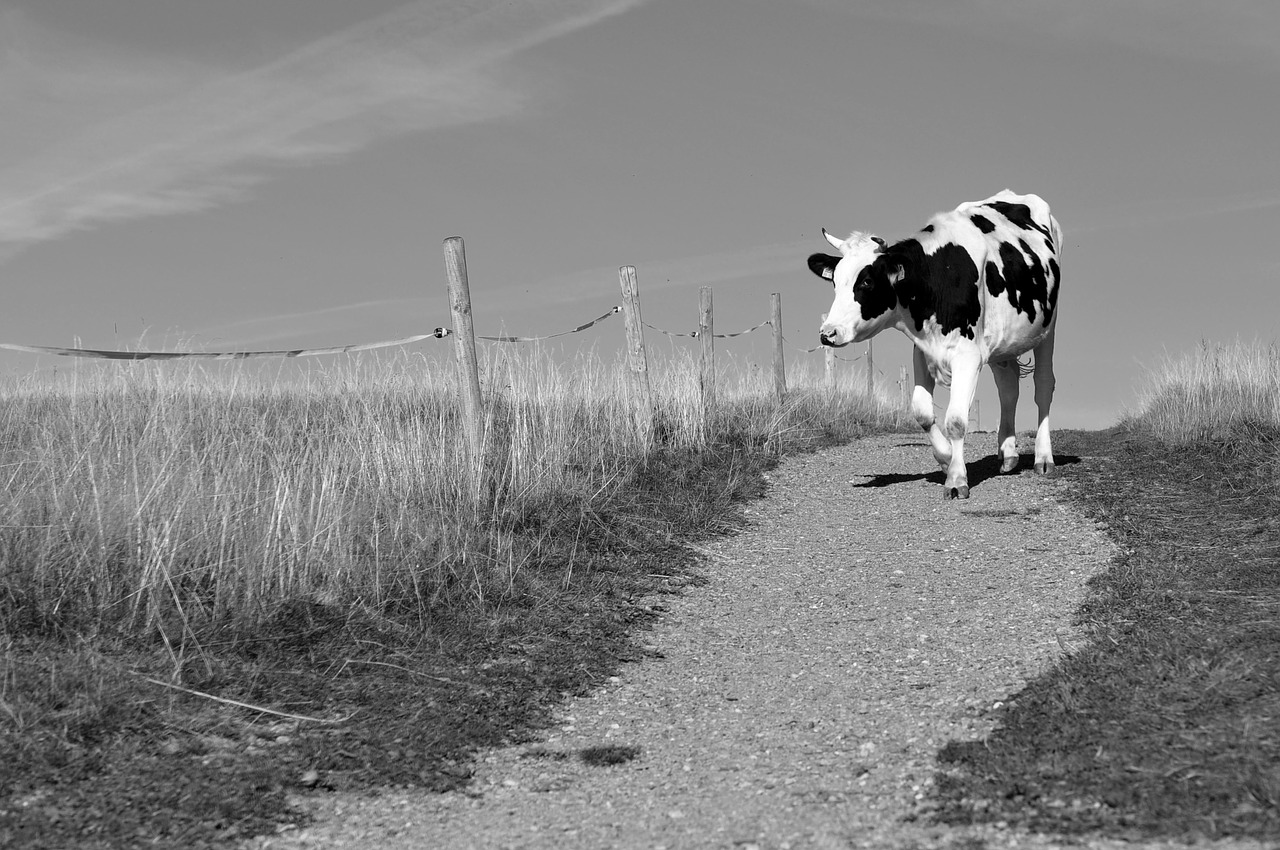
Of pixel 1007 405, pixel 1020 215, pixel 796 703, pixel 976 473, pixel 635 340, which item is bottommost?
pixel 796 703

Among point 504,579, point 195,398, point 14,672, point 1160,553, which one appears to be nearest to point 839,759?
point 504,579

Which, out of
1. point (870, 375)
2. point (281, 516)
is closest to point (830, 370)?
point (870, 375)

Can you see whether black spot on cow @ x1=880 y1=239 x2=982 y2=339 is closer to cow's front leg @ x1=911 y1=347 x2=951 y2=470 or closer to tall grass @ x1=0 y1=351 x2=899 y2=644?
cow's front leg @ x1=911 y1=347 x2=951 y2=470

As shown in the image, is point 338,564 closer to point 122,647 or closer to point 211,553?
point 211,553

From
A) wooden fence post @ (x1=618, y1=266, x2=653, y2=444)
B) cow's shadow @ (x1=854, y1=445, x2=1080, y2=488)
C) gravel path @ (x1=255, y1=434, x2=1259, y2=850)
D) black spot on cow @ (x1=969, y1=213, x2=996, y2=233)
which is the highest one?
black spot on cow @ (x1=969, y1=213, x2=996, y2=233)

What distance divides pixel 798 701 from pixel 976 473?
23.8 ft

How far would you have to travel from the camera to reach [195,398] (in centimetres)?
1234

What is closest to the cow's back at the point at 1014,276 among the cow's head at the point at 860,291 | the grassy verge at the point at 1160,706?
the cow's head at the point at 860,291

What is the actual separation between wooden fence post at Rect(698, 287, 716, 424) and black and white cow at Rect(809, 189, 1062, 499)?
2858 mm

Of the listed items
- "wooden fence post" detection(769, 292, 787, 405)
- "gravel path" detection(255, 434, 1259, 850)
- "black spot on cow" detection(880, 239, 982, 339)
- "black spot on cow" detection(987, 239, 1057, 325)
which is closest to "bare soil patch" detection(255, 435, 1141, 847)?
"gravel path" detection(255, 434, 1259, 850)

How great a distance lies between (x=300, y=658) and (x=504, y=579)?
1.59 metres

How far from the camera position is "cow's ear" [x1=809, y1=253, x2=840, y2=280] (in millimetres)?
10461

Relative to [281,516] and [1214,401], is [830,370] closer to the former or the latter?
[1214,401]

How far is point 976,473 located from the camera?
12.0m
